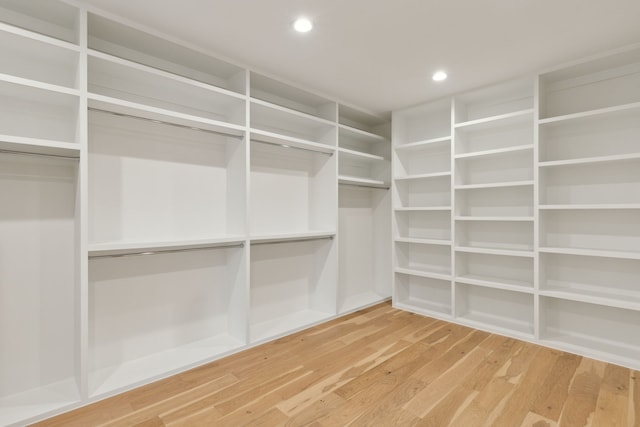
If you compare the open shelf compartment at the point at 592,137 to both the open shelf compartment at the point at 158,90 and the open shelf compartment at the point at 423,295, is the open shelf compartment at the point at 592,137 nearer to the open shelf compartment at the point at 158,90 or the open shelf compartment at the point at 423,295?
the open shelf compartment at the point at 423,295

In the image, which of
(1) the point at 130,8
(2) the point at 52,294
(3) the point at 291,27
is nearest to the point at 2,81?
(1) the point at 130,8

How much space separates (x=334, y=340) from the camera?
2.97 m

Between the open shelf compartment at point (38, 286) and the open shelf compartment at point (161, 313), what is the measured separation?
0.15m

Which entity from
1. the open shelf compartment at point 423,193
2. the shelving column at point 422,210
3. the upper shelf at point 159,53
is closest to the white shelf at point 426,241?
the shelving column at point 422,210

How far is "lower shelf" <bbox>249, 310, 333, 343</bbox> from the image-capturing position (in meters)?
2.97

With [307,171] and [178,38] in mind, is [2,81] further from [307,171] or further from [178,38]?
[307,171]

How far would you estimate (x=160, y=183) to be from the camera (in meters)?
2.57

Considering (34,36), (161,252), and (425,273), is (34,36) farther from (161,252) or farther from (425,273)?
(425,273)

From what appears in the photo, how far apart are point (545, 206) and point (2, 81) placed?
381 cm

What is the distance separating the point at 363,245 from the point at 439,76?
2235 mm

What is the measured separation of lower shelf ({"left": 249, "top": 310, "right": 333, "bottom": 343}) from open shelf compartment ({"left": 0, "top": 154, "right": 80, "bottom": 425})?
4.42ft

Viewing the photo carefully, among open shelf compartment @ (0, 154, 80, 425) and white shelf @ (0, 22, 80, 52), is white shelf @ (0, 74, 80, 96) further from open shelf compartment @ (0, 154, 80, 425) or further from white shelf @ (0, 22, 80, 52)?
open shelf compartment @ (0, 154, 80, 425)

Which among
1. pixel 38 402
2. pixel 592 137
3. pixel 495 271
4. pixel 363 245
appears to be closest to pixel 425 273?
pixel 495 271

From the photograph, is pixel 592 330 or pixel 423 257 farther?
pixel 423 257
